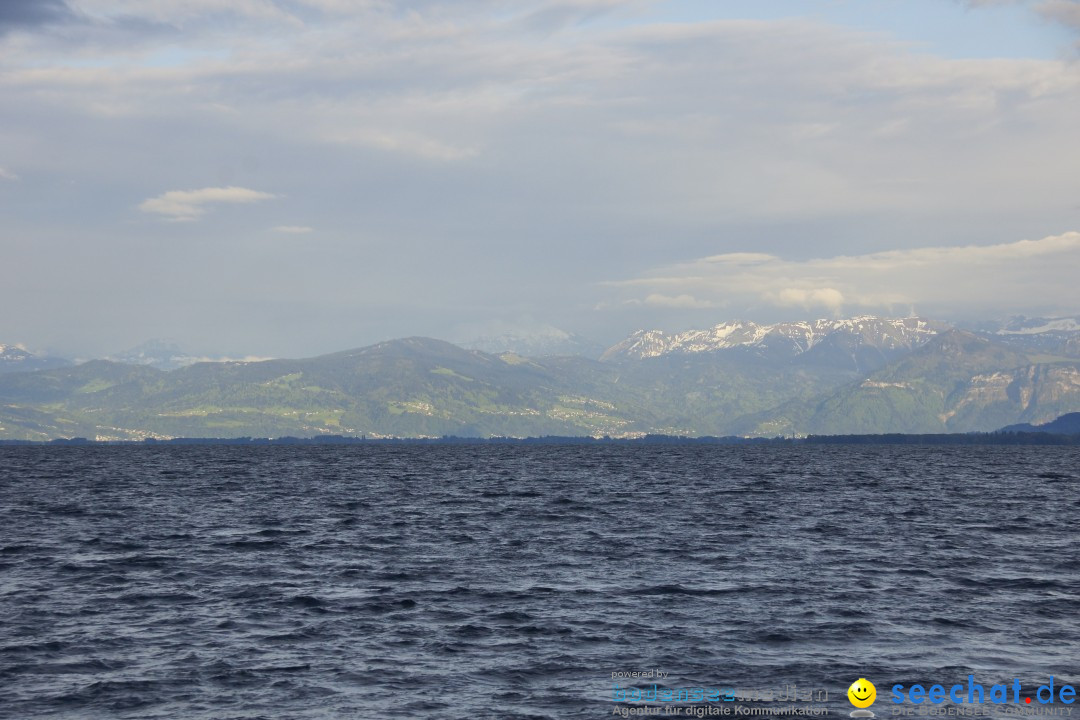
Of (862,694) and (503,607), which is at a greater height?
(862,694)

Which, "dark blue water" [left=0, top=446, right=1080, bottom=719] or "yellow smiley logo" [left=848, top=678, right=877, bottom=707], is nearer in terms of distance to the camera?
"yellow smiley logo" [left=848, top=678, right=877, bottom=707]

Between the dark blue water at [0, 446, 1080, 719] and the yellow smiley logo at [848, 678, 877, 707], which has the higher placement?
the yellow smiley logo at [848, 678, 877, 707]

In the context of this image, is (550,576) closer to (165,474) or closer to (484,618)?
(484,618)

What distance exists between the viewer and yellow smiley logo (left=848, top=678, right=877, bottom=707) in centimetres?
3155

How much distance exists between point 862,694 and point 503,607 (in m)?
20.0

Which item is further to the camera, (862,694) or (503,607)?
(503,607)

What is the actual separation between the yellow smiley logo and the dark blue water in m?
0.51

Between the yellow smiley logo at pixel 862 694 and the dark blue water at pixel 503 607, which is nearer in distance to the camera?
the yellow smiley logo at pixel 862 694

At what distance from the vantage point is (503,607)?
157 feet

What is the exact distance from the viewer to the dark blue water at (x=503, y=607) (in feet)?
113

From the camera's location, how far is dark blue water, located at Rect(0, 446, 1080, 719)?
1352 inches

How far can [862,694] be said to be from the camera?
32062 millimetres

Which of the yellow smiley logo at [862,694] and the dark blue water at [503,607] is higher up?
the yellow smiley logo at [862,694]

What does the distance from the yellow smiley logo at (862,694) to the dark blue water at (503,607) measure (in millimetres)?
507
